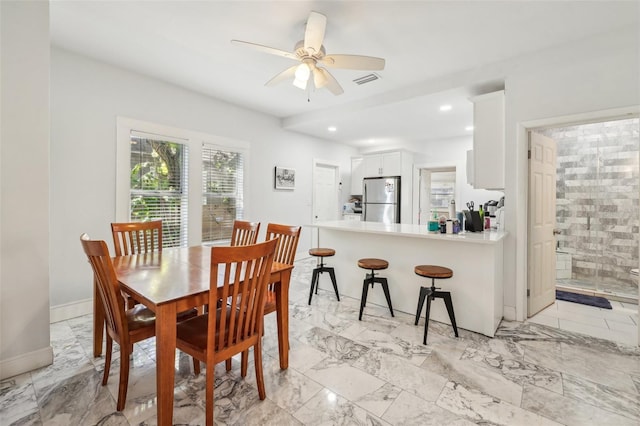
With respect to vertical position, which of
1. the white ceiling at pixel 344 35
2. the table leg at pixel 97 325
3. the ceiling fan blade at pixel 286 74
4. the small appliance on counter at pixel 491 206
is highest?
the white ceiling at pixel 344 35

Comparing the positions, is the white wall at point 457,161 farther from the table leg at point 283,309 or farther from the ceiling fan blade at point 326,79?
the table leg at point 283,309

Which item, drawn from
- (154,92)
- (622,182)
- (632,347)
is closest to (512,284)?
(632,347)

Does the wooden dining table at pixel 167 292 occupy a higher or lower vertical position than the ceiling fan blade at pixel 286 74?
lower

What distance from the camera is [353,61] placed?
7.44 feet

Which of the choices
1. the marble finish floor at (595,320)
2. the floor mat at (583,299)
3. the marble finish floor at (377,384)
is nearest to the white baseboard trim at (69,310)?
the marble finish floor at (377,384)

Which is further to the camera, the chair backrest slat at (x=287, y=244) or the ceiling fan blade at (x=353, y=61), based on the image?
the chair backrest slat at (x=287, y=244)

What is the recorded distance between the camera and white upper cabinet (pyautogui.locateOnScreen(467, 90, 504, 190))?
306 cm

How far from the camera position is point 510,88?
2.96 m

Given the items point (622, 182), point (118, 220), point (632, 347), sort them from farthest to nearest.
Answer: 1. point (622, 182)
2. point (118, 220)
3. point (632, 347)

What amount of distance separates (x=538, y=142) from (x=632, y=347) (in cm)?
204

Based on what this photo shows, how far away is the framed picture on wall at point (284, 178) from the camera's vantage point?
5027 millimetres

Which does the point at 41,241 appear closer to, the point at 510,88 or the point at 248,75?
the point at 248,75

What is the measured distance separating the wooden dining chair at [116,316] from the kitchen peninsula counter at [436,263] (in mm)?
2191

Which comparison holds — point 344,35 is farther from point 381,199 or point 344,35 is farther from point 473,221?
→ point 381,199
